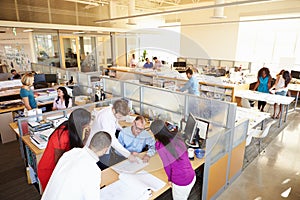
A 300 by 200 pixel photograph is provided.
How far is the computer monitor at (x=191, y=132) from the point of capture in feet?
7.78

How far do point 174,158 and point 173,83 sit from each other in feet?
15.4

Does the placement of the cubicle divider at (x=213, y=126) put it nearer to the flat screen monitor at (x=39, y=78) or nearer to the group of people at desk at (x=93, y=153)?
the group of people at desk at (x=93, y=153)

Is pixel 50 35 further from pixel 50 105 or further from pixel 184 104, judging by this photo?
pixel 184 104

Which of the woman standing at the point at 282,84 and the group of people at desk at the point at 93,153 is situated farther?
the woman standing at the point at 282,84

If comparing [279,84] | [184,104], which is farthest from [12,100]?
[279,84]

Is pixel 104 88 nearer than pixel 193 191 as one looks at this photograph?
No

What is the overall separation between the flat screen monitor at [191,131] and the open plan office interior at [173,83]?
0.01m

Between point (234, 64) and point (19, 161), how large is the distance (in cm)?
850

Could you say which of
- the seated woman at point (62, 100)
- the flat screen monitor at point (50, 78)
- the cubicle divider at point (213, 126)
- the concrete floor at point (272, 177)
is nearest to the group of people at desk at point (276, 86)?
the concrete floor at point (272, 177)

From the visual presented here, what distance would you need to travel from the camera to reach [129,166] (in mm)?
2096

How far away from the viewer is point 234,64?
353 inches

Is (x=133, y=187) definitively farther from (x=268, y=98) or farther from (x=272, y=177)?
(x=268, y=98)

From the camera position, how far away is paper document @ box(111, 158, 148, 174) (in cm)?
202

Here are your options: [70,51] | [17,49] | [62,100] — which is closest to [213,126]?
[62,100]
